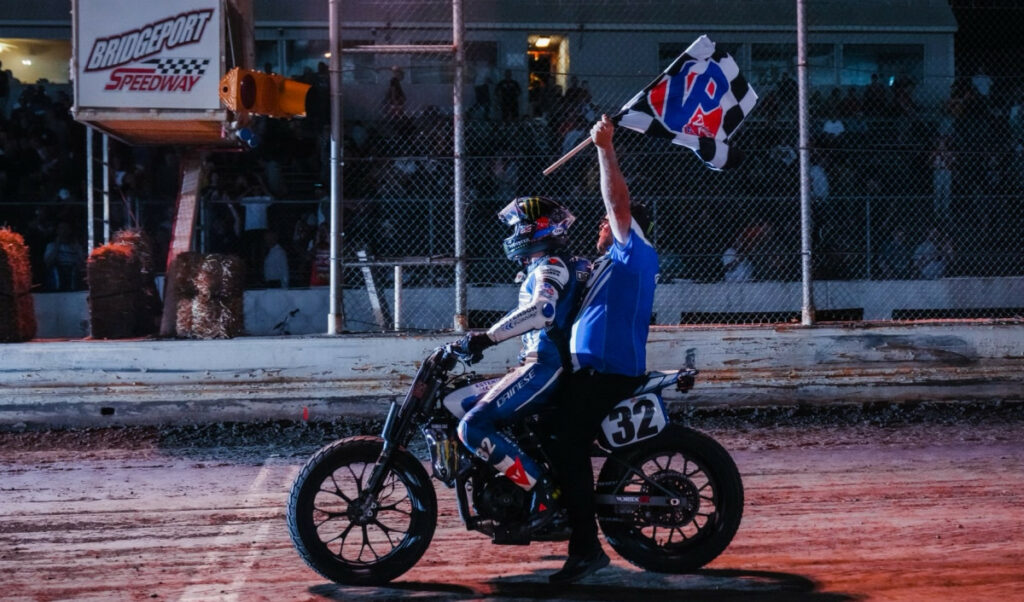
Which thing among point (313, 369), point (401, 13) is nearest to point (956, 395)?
point (313, 369)

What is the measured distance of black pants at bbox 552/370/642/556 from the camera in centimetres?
536

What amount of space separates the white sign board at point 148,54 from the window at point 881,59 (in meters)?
9.22

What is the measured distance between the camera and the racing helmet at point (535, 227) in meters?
5.46

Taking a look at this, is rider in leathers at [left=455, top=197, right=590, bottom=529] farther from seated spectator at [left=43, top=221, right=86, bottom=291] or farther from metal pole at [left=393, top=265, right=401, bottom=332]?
seated spectator at [left=43, top=221, right=86, bottom=291]

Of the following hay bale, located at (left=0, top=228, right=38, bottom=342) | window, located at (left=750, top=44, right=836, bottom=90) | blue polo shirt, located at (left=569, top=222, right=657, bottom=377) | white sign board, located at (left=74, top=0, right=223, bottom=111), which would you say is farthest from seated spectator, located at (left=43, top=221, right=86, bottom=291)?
blue polo shirt, located at (left=569, top=222, right=657, bottom=377)

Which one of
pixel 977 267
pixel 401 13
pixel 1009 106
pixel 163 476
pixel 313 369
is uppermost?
pixel 401 13

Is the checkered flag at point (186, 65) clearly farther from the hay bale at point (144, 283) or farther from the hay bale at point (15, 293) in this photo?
the hay bale at point (15, 293)

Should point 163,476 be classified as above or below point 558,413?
below

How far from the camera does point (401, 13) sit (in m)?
17.1

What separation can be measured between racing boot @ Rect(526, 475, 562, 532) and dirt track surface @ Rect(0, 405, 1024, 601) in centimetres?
33

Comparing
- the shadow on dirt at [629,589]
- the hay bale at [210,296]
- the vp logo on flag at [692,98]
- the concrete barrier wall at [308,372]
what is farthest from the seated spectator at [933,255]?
the shadow on dirt at [629,589]

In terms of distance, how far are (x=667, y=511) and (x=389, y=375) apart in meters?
5.23

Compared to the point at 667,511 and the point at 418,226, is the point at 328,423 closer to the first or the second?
the point at 418,226

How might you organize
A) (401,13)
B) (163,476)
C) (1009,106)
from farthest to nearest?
1. (401,13)
2. (1009,106)
3. (163,476)
